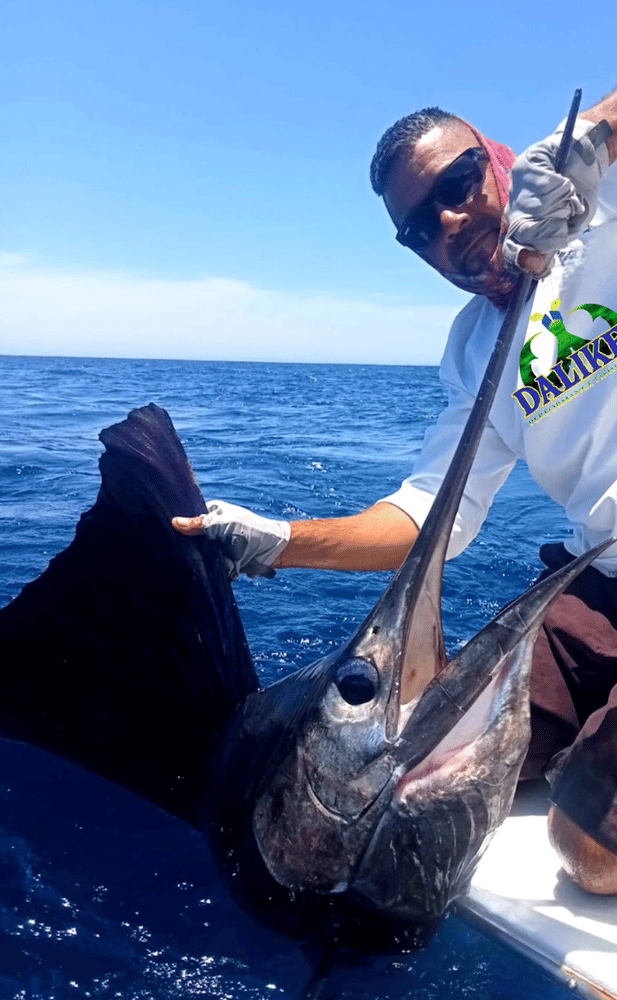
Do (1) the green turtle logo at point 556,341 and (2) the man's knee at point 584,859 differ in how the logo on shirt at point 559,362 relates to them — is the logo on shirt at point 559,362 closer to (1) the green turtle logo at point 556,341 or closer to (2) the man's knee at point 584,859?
(1) the green turtle logo at point 556,341

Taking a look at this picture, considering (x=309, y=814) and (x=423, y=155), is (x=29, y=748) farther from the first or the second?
(x=423, y=155)

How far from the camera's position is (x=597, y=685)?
86.7 inches

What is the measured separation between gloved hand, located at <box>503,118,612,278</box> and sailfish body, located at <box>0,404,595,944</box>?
729 mm

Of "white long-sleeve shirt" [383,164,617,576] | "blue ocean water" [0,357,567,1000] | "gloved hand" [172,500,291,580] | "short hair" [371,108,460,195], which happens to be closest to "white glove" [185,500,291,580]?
"gloved hand" [172,500,291,580]

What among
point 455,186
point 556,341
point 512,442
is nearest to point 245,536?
point 512,442

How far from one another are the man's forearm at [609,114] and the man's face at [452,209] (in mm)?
441

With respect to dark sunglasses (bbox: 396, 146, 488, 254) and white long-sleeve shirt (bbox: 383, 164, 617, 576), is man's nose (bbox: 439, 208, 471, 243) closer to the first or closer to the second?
dark sunglasses (bbox: 396, 146, 488, 254)

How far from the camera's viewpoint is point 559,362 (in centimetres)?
229

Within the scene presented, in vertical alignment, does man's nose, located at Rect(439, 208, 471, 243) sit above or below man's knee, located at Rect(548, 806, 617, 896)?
above

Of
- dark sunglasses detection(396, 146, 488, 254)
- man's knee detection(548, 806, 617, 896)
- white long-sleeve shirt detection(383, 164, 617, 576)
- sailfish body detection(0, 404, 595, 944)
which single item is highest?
dark sunglasses detection(396, 146, 488, 254)

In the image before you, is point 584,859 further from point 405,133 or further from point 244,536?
point 405,133

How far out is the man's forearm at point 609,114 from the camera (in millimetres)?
1871

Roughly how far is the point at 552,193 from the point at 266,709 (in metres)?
1.32

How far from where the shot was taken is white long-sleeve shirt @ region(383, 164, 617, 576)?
2.19 meters
